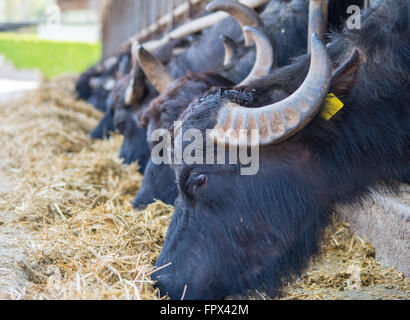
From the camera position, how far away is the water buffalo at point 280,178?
2.31 m

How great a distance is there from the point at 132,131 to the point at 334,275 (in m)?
3.21

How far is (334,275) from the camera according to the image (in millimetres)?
3111

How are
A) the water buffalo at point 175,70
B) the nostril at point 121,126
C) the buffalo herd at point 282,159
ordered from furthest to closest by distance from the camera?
the nostril at point 121,126, the water buffalo at point 175,70, the buffalo herd at point 282,159

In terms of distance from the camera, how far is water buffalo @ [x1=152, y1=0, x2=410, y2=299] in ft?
7.59

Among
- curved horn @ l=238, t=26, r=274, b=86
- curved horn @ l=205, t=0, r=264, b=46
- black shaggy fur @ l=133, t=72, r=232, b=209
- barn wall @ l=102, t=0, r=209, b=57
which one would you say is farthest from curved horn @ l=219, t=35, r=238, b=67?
barn wall @ l=102, t=0, r=209, b=57

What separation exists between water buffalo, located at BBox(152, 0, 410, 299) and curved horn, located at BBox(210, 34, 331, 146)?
0.08 ft

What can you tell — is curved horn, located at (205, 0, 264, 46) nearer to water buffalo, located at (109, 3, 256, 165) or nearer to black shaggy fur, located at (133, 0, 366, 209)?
black shaggy fur, located at (133, 0, 366, 209)

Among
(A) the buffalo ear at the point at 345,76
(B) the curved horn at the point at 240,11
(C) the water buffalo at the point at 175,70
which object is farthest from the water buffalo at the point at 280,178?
(C) the water buffalo at the point at 175,70

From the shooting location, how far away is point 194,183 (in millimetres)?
2348

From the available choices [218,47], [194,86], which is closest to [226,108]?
[194,86]

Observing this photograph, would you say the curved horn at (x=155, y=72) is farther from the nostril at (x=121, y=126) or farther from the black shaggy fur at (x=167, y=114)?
the nostril at (x=121, y=126)

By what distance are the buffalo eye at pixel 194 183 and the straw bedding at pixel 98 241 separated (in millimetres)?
414
